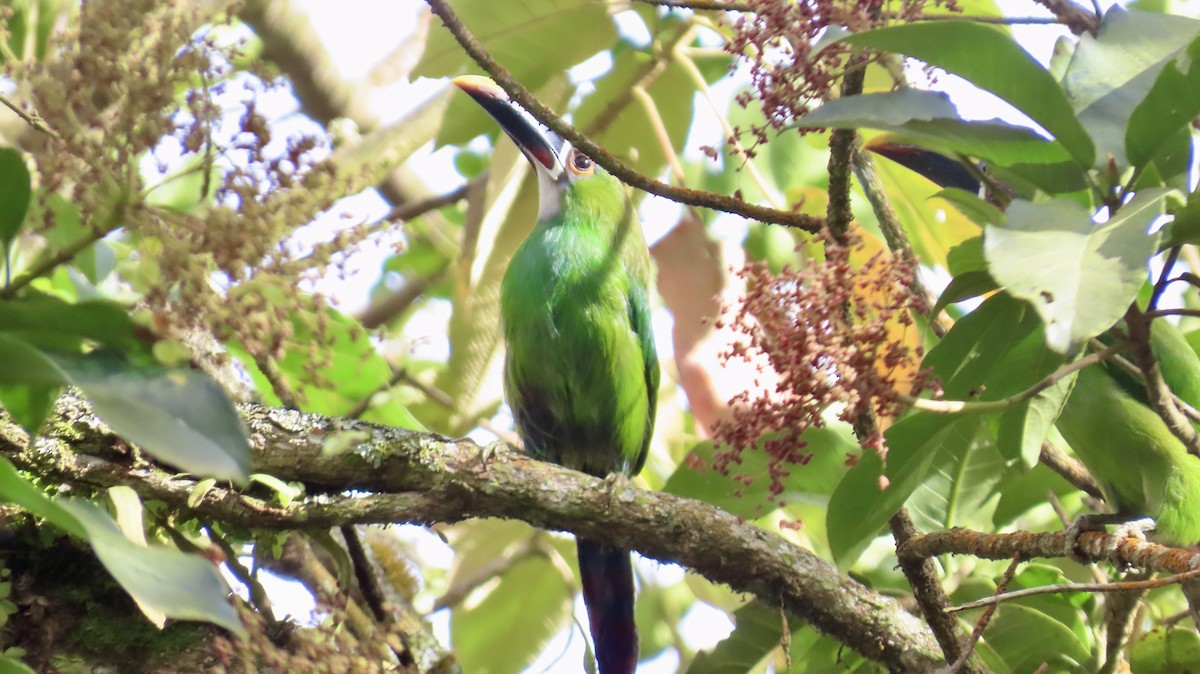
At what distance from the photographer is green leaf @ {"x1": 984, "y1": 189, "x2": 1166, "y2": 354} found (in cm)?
102

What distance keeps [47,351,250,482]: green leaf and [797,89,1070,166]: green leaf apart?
28.8 inches

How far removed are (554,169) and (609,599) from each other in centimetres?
128

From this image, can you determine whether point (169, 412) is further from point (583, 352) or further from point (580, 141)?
point (583, 352)

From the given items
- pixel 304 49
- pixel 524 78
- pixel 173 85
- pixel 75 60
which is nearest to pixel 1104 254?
pixel 173 85

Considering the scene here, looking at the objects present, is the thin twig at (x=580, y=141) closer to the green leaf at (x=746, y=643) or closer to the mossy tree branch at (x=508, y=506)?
the mossy tree branch at (x=508, y=506)

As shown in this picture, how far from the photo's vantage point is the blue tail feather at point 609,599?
2660 mm

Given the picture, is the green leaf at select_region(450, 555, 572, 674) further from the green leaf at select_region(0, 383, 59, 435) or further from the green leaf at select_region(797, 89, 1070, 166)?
the green leaf at select_region(797, 89, 1070, 166)

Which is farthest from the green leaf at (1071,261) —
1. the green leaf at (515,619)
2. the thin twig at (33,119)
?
the green leaf at (515,619)

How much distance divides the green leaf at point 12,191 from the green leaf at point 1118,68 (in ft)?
4.49

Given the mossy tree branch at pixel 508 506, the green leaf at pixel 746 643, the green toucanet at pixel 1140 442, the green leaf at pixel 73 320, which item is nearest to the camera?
the green leaf at pixel 73 320

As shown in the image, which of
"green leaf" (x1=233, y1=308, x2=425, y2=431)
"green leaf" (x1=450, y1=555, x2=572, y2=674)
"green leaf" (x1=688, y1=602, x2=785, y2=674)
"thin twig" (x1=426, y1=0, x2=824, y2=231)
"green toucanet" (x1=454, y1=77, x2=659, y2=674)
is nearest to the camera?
"thin twig" (x1=426, y1=0, x2=824, y2=231)

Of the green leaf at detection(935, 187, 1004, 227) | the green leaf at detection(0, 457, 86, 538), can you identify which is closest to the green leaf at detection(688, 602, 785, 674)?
the green leaf at detection(935, 187, 1004, 227)

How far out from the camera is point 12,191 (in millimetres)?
1373

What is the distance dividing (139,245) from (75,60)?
38 centimetres
